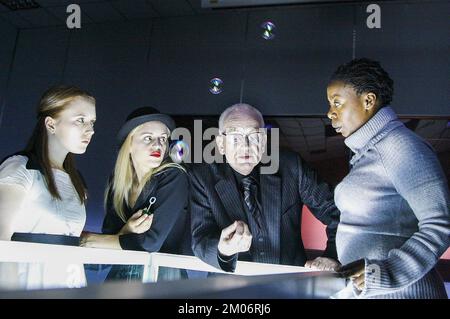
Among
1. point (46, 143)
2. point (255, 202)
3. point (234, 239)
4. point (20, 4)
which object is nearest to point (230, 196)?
point (255, 202)

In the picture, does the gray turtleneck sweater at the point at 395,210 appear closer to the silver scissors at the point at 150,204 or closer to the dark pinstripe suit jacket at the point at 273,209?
the dark pinstripe suit jacket at the point at 273,209

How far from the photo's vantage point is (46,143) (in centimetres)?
242

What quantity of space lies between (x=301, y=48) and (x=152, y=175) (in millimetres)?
1357

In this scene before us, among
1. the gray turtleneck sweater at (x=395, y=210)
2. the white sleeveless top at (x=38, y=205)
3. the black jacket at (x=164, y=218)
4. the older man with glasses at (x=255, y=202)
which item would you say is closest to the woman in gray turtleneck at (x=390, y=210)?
the gray turtleneck sweater at (x=395, y=210)

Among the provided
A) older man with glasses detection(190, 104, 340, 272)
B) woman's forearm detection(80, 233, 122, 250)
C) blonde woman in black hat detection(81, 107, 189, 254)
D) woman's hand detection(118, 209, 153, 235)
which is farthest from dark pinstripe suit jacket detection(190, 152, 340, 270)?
woman's forearm detection(80, 233, 122, 250)

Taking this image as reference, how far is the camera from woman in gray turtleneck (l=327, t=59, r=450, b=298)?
3.29 feet

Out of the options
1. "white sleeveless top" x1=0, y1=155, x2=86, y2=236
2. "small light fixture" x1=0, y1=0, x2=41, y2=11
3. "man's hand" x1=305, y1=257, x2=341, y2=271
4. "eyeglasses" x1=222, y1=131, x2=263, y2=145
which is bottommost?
"man's hand" x1=305, y1=257, x2=341, y2=271

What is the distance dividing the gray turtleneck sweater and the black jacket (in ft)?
3.85

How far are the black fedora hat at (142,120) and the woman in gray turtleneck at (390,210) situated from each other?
1.51 meters

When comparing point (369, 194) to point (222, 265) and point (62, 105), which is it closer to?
point (222, 265)

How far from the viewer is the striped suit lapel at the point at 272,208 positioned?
215 centimetres

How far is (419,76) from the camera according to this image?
2695 millimetres

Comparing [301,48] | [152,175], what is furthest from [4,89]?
[301,48]

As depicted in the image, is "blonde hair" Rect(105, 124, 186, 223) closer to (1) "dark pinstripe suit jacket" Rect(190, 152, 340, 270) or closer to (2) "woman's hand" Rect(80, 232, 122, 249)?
(2) "woman's hand" Rect(80, 232, 122, 249)
